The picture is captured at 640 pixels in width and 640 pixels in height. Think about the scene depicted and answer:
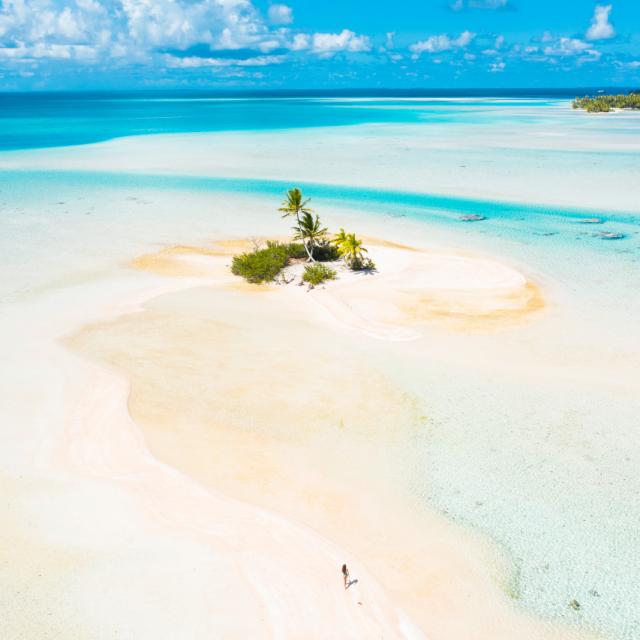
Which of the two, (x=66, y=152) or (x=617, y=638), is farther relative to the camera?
(x=66, y=152)

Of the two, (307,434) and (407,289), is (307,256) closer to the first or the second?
(407,289)

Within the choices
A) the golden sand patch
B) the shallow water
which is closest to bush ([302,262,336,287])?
the golden sand patch

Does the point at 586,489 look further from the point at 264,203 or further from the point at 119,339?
the point at 264,203

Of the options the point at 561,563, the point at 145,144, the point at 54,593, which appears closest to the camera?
the point at 54,593

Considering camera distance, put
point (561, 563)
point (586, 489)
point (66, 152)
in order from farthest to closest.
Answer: point (66, 152), point (586, 489), point (561, 563)

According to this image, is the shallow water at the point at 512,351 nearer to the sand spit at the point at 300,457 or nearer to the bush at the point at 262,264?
the sand spit at the point at 300,457

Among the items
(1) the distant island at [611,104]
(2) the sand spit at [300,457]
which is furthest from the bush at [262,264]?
(1) the distant island at [611,104]

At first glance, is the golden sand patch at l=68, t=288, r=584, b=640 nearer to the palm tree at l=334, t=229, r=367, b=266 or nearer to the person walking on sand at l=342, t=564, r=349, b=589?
the person walking on sand at l=342, t=564, r=349, b=589

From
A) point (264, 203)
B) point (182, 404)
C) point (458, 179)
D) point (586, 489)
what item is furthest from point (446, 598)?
point (458, 179)
